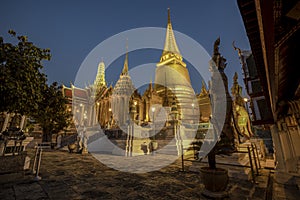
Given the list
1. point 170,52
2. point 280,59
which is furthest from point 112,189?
point 170,52

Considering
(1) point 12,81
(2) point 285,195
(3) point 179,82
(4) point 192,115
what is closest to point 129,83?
(3) point 179,82

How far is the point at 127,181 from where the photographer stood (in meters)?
4.85

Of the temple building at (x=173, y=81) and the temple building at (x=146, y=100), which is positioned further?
the temple building at (x=173, y=81)

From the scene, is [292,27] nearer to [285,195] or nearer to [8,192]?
[285,195]

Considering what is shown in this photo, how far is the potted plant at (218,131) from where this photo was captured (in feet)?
11.0

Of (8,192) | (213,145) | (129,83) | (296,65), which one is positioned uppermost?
(129,83)

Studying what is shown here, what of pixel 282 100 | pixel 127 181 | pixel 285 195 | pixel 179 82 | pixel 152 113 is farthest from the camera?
pixel 179 82

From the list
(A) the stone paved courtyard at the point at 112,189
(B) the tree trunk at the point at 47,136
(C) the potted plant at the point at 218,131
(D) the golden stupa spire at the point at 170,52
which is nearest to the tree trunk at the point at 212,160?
(C) the potted plant at the point at 218,131

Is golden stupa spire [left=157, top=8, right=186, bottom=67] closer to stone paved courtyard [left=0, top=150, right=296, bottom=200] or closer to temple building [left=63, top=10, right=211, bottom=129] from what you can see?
temple building [left=63, top=10, right=211, bottom=129]

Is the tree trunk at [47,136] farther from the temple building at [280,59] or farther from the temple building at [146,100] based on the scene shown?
the temple building at [280,59]

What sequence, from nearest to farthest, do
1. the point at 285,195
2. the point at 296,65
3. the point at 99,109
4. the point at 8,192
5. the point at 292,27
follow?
the point at 292,27 → the point at 296,65 → the point at 8,192 → the point at 285,195 → the point at 99,109

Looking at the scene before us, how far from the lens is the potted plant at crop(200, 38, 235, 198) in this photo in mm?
3348

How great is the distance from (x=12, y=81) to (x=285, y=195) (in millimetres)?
8347

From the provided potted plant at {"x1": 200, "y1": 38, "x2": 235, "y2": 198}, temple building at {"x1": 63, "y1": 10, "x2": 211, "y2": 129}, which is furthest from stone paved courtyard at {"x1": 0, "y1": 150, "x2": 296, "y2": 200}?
temple building at {"x1": 63, "y1": 10, "x2": 211, "y2": 129}
